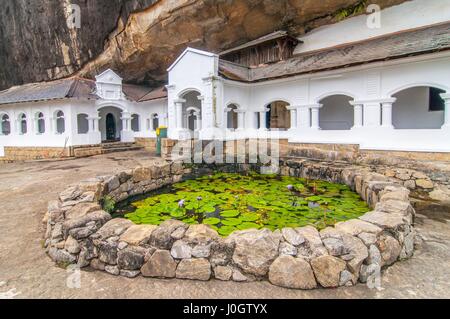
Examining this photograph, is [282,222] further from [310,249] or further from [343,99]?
[343,99]

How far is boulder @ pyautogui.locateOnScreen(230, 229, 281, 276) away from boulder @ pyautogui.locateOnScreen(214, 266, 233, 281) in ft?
0.39

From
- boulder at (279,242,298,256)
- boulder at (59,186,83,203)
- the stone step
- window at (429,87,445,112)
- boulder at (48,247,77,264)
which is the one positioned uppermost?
window at (429,87,445,112)

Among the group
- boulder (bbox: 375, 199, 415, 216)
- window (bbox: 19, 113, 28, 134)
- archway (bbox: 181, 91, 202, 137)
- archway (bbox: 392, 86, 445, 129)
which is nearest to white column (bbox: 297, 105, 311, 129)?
archway (bbox: 392, 86, 445, 129)

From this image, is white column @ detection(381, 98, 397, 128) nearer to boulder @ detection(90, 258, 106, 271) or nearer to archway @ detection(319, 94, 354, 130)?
archway @ detection(319, 94, 354, 130)

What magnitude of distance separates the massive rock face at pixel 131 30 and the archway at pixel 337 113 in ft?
12.7

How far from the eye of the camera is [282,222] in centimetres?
436

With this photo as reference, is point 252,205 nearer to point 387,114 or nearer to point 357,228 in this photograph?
point 357,228

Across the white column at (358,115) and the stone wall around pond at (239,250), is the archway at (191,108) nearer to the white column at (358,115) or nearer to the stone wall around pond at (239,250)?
the white column at (358,115)

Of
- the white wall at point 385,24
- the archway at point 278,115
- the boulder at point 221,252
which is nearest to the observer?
the boulder at point 221,252

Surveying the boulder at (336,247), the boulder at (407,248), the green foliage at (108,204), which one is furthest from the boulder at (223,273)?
the green foliage at (108,204)

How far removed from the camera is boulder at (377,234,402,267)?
286cm

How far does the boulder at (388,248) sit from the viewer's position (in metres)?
2.86

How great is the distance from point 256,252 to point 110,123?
17755 millimetres
